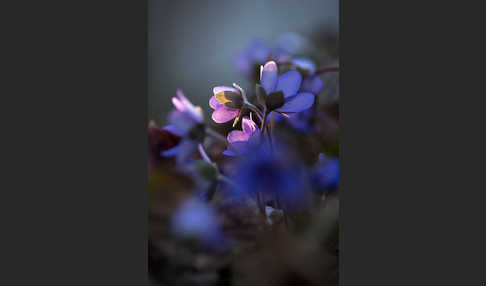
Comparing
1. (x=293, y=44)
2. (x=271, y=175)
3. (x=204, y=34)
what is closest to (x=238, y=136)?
(x=271, y=175)

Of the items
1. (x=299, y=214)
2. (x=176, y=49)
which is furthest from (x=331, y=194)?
(x=176, y=49)

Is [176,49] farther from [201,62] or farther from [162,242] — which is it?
[162,242]

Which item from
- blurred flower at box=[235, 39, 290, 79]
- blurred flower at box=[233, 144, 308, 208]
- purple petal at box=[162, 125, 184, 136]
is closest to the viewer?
blurred flower at box=[233, 144, 308, 208]

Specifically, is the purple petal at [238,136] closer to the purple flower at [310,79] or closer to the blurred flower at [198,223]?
the blurred flower at [198,223]

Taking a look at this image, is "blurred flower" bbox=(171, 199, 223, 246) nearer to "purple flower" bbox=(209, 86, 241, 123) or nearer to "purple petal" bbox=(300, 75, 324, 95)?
"purple flower" bbox=(209, 86, 241, 123)

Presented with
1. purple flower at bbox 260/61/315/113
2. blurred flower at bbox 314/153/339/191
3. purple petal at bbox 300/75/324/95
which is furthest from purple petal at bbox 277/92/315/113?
purple petal at bbox 300/75/324/95

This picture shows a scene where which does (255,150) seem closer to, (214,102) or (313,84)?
(214,102)
